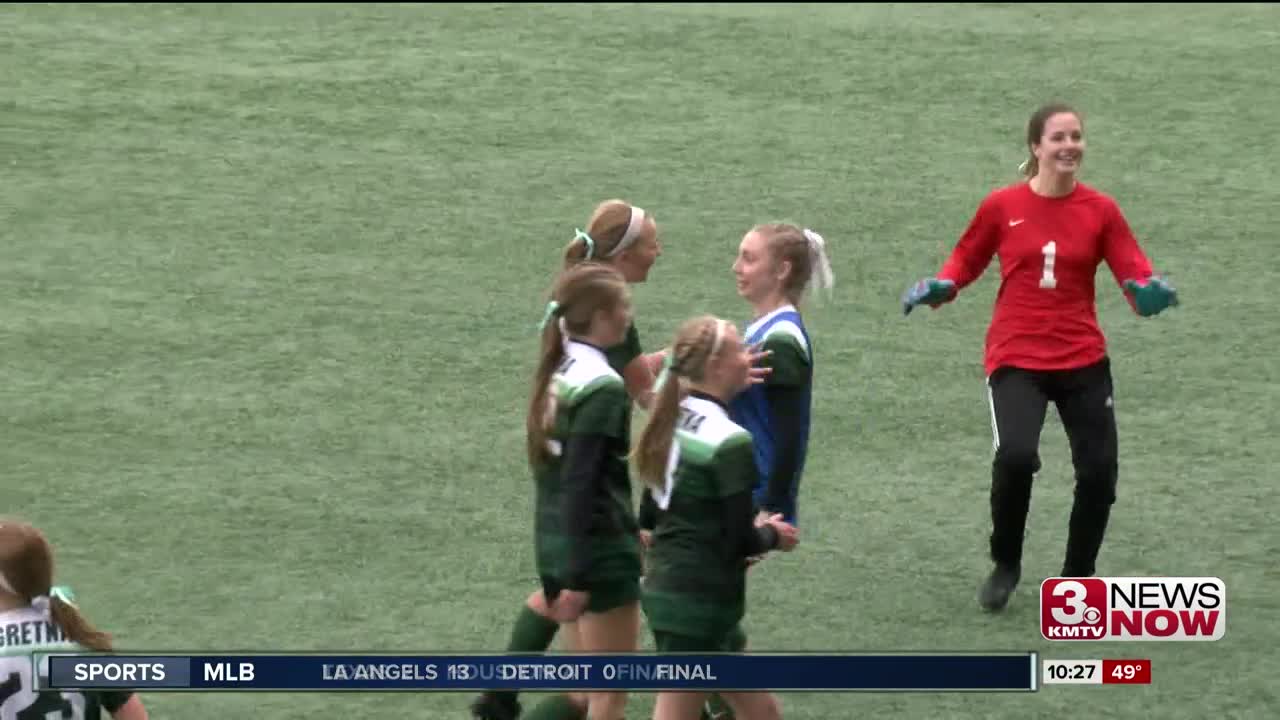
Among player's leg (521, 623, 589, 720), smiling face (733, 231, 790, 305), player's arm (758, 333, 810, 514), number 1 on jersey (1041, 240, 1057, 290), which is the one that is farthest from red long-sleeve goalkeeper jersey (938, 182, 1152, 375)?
Answer: player's leg (521, 623, 589, 720)

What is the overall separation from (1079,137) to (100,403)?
14.1 feet

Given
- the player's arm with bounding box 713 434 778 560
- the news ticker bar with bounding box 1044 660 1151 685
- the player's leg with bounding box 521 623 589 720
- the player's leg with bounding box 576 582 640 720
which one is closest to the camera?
the player's arm with bounding box 713 434 778 560

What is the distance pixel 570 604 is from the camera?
710 cm

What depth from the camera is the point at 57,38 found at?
1489 cm

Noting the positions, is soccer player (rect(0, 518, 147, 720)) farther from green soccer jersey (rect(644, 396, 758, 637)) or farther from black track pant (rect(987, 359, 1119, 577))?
black track pant (rect(987, 359, 1119, 577))

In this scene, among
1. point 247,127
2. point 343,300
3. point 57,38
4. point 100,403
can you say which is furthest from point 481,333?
point 57,38

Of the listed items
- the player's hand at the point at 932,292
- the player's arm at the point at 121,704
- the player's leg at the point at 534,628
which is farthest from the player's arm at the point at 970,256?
the player's arm at the point at 121,704

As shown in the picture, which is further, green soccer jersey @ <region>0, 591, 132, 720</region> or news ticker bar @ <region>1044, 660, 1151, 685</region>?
news ticker bar @ <region>1044, 660, 1151, 685</region>

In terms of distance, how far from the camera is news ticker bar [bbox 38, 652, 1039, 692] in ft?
22.9

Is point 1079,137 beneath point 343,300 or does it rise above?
above

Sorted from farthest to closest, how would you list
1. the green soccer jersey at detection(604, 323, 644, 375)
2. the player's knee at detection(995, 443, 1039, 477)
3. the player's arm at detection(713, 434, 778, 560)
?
the player's knee at detection(995, 443, 1039, 477), the green soccer jersey at detection(604, 323, 644, 375), the player's arm at detection(713, 434, 778, 560)

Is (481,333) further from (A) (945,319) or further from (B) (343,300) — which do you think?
(A) (945,319)

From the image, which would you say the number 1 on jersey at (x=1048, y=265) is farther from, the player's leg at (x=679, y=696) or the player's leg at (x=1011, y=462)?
the player's leg at (x=679, y=696)

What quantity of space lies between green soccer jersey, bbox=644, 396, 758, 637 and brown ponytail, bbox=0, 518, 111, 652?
1.48 m
